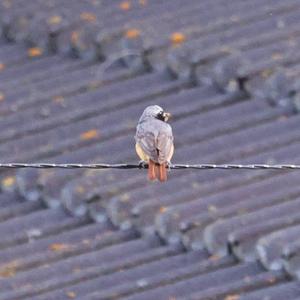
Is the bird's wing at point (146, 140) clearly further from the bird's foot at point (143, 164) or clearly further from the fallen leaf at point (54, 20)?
the fallen leaf at point (54, 20)

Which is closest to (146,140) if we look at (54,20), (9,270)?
(9,270)

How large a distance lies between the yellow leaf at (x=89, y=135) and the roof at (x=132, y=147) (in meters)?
0.01

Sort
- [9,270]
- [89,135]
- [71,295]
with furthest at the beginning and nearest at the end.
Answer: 1. [89,135]
2. [9,270]
3. [71,295]

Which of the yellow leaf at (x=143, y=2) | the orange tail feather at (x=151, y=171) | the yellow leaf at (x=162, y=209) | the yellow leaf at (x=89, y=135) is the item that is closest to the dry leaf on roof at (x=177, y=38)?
the yellow leaf at (x=143, y=2)

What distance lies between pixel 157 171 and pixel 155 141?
22 cm

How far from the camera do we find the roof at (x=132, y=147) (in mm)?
8977

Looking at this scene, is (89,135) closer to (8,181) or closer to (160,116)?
(8,181)

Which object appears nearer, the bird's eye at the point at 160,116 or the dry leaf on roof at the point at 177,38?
the bird's eye at the point at 160,116

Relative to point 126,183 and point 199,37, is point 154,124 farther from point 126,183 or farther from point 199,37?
point 199,37

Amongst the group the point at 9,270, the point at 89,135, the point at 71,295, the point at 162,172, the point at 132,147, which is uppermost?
the point at 89,135

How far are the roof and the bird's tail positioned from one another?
278 mm

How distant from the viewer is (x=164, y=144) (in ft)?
30.1

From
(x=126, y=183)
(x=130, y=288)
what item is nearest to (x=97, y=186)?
(x=126, y=183)

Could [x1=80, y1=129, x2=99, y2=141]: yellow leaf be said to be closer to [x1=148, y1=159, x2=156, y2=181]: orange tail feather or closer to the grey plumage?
the grey plumage
